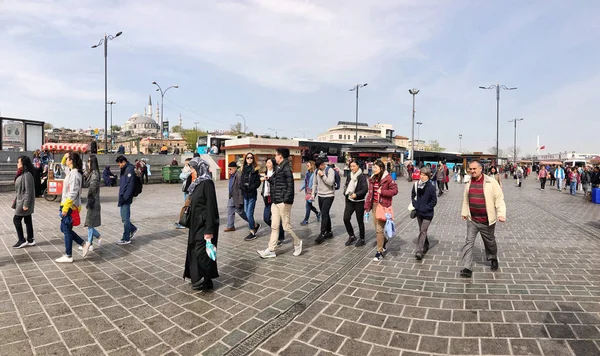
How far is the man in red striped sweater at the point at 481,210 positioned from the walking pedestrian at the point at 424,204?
2.32 feet

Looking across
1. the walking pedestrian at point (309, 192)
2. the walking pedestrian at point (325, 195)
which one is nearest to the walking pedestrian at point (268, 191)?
the walking pedestrian at point (325, 195)

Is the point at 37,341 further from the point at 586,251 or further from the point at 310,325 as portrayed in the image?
the point at 586,251

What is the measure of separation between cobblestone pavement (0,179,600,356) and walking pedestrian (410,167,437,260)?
390 mm

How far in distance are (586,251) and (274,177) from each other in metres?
5.86

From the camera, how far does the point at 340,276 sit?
4789mm

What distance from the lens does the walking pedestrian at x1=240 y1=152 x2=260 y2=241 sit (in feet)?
23.7

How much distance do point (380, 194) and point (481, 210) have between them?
153 cm

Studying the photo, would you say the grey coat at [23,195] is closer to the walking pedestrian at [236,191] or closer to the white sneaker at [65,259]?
the white sneaker at [65,259]

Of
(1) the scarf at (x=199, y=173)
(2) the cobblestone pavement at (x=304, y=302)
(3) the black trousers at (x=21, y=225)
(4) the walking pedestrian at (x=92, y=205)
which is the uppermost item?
(1) the scarf at (x=199, y=173)

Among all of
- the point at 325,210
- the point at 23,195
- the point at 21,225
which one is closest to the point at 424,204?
the point at 325,210

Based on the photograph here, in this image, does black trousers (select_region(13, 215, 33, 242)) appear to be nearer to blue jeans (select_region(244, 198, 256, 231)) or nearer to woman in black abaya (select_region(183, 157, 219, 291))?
blue jeans (select_region(244, 198, 256, 231))

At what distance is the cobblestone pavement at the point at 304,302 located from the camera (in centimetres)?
298

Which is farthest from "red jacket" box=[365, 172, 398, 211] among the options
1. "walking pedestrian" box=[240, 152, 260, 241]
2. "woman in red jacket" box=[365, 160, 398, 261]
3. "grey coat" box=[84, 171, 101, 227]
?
"grey coat" box=[84, 171, 101, 227]

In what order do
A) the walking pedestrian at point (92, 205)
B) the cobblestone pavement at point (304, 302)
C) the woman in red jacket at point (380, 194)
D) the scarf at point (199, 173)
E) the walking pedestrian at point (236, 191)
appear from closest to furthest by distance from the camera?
the cobblestone pavement at point (304, 302), the scarf at point (199, 173), the woman in red jacket at point (380, 194), the walking pedestrian at point (92, 205), the walking pedestrian at point (236, 191)
